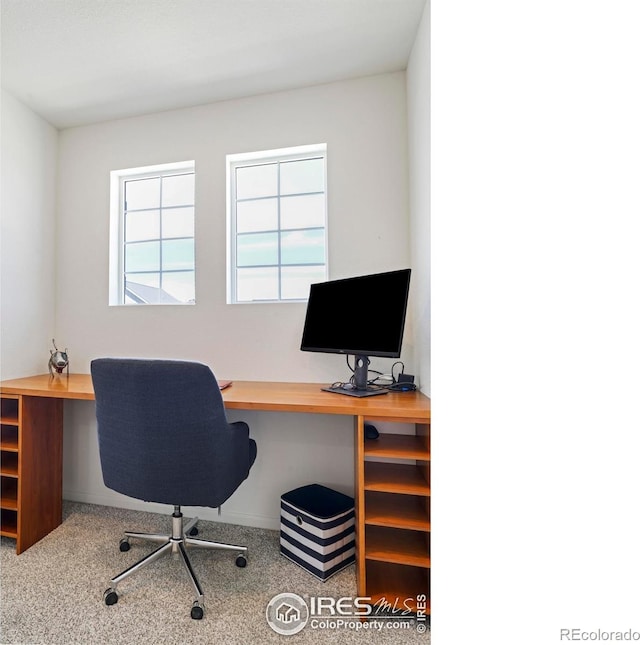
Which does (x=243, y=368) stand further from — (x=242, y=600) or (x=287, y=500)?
(x=242, y=600)

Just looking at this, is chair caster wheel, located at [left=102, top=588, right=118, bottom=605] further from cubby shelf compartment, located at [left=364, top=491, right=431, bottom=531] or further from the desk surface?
cubby shelf compartment, located at [left=364, top=491, right=431, bottom=531]

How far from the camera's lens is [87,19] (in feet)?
4.94

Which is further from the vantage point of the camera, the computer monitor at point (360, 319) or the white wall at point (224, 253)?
the white wall at point (224, 253)

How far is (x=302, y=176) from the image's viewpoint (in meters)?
2.01

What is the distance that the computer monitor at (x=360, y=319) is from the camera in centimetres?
136

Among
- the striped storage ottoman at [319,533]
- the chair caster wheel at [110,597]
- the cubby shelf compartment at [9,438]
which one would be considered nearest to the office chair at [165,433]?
the chair caster wheel at [110,597]

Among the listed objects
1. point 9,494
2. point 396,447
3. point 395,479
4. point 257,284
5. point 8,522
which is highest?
point 257,284

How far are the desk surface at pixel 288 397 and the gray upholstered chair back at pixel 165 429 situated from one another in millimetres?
201

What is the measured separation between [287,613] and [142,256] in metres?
2.15

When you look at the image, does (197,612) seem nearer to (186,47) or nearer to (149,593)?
(149,593)

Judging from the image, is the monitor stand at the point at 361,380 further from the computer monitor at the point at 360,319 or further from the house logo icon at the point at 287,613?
the house logo icon at the point at 287,613

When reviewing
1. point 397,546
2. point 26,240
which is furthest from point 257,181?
point 397,546
